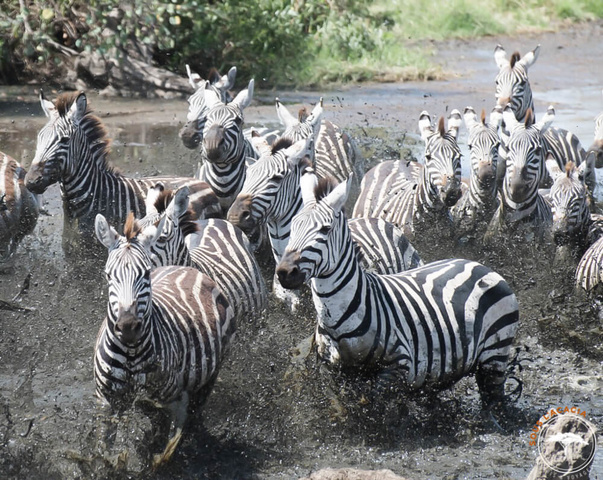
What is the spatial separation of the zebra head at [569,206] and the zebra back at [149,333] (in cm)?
411

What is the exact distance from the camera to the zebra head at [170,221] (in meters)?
6.95

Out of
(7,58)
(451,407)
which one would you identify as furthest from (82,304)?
(7,58)

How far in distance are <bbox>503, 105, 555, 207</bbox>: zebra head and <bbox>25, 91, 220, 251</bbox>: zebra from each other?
3.09 meters

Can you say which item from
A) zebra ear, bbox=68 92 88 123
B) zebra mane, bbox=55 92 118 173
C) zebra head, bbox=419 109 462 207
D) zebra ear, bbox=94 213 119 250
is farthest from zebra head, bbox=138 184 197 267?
zebra head, bbox=419 109 462 207

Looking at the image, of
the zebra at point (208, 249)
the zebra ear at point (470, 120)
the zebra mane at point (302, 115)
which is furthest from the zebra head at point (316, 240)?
the zebra ear at point (470, 120)

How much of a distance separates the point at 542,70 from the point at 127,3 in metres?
9.68

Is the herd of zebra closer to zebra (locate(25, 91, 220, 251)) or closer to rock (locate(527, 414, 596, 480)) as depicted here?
zebra (locate(25, 91, 220, 251))

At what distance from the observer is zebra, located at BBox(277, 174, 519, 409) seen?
6.05 meters

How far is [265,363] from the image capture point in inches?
288

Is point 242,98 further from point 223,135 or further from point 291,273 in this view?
point 291,273

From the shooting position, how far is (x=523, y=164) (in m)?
10.0

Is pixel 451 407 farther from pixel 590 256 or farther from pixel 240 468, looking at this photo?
pixel 590 256

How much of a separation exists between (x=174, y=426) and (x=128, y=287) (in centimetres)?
111

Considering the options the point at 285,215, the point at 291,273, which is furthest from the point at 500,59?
the point at 291,273
